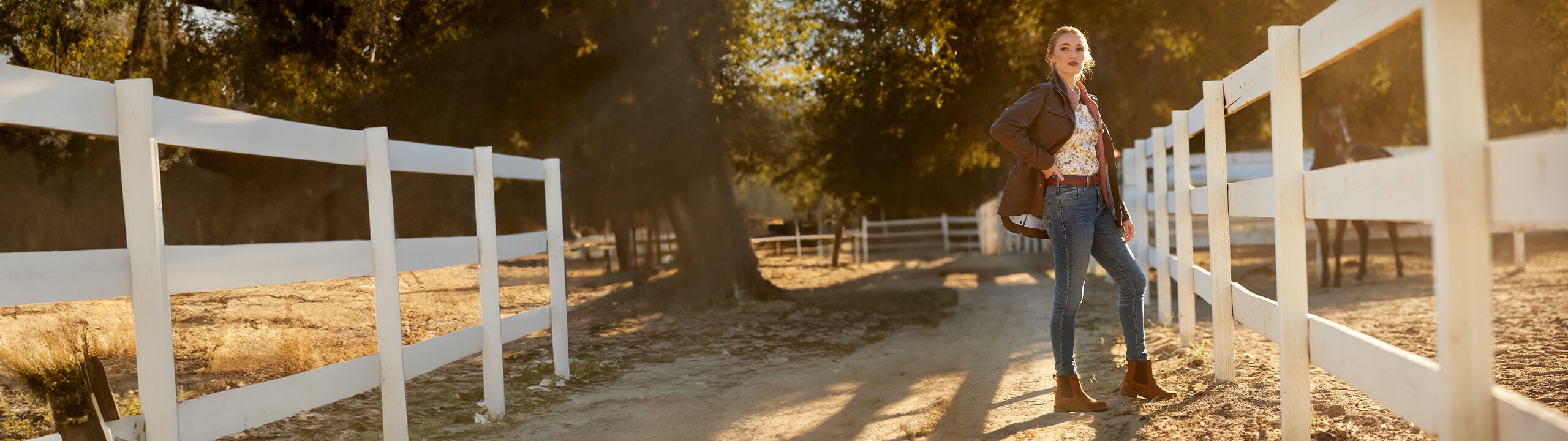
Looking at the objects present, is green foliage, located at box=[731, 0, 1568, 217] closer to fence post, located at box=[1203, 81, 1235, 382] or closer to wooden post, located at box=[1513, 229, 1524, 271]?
wooden post, located at box=[1513, 229, 1524, 271]

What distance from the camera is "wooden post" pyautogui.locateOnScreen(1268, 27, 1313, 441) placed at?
2.78 metres

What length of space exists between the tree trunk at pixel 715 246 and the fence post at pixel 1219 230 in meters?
6.97

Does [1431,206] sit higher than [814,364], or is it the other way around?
[1431,206]

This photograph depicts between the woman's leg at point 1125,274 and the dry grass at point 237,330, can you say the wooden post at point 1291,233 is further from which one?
the dry grass at point 237,330

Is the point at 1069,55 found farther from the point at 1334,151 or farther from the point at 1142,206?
the point at 1334,151

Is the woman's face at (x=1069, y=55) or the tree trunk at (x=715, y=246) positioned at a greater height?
the woman's face at (x=1069, y=55)

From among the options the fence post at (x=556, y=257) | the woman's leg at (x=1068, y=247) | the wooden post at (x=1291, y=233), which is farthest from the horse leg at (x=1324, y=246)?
the fence post at (x=556, y=257)

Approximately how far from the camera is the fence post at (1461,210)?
1652mm

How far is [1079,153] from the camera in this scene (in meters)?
3.82

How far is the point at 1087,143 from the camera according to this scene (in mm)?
3855

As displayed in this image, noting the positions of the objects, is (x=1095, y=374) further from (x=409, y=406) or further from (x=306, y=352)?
(x=306, y=352)

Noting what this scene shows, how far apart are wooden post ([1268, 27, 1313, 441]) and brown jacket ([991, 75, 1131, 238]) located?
941mm

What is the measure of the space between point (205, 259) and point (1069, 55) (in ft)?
10.2

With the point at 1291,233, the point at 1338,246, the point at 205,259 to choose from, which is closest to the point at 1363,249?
the point at 1338,246
